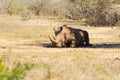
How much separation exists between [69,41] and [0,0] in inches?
1271

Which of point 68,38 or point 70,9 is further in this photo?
point 70,9

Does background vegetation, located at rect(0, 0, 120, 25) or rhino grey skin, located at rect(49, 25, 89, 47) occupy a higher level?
rhino grey skin, located at rect(49, 25, 89, 47)

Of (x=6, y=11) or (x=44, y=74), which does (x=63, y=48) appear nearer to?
(x=44, y=74)

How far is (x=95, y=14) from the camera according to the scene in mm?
42625

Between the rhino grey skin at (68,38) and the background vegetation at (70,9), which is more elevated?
the rhino grey skin at (68,38)

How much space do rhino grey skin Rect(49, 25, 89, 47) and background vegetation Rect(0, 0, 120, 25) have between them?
17.1m

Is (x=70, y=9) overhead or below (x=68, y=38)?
below

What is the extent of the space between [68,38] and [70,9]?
28.2 metres

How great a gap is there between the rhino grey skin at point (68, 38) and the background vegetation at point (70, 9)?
17108 mm

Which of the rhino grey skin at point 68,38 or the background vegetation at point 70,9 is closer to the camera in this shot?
the rhino grey skin at point 68,38

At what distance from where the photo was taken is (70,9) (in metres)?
49.6

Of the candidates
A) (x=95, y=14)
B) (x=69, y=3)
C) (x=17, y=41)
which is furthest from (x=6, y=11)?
(x=17, y=41)

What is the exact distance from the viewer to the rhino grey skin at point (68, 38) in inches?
831

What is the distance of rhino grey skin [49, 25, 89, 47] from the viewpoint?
21109 millimetres
